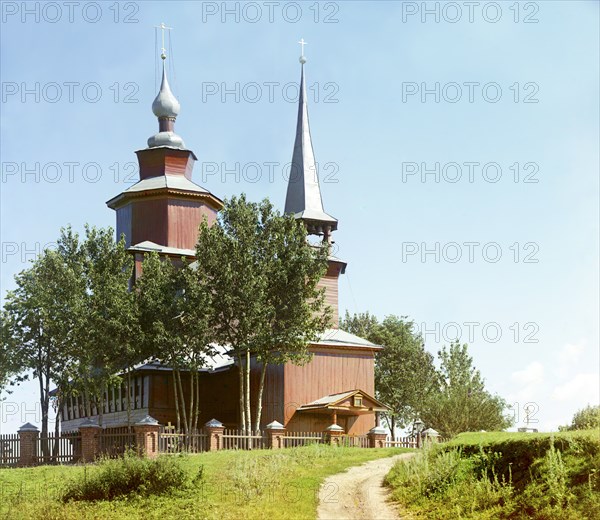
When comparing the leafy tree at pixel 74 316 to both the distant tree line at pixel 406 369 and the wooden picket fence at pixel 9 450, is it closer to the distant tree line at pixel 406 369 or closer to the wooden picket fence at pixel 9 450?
the wooden picket fence at pixel 9 450

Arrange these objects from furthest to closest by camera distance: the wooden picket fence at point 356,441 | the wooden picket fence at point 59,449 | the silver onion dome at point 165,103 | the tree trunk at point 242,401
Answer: the silver onion dome at point 165,103, the tree trunk at point 242,401, the wooden picket fence at point 356,441, the wooden picket fence at point 59,449

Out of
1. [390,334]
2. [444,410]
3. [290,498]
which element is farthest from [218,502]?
[390,334]

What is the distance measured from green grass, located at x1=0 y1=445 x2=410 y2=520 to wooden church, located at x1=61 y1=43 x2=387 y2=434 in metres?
14.1

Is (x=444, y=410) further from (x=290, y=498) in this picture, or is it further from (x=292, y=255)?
(x=290, y=498)

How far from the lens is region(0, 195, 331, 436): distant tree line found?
134 ft

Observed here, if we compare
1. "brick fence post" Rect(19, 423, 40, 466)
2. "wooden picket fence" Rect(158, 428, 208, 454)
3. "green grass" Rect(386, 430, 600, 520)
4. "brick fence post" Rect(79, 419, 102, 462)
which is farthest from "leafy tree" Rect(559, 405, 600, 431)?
"brick fence post" Rect(19, 423, 40, 466)

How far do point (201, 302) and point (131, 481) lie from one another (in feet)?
50.5

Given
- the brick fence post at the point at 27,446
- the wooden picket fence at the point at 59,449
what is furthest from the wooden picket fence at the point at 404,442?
the brick fence post at the point at 27,446

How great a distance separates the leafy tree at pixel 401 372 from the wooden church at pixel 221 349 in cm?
1824

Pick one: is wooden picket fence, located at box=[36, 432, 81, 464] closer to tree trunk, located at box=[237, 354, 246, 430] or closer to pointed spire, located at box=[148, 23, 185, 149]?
tree trunk, located at box=[237, 354, 246, 430]

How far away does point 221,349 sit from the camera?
162 ft

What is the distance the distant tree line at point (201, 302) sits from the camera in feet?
134

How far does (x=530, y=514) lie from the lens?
20.1m

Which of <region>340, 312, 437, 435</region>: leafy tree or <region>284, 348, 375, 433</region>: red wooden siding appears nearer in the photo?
<region>284, 348, 375, 433</region>: red wooden siding
